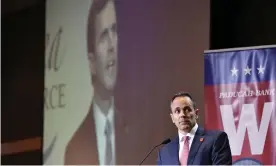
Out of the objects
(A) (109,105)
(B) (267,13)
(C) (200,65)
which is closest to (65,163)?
(A) (109,105)

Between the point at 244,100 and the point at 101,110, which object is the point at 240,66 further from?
the point at 101,110

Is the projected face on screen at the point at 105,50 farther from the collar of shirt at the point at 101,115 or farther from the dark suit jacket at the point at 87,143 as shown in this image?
the dark suit jacket at the point at 87,143

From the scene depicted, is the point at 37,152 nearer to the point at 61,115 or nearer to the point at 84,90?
the point at 61,115

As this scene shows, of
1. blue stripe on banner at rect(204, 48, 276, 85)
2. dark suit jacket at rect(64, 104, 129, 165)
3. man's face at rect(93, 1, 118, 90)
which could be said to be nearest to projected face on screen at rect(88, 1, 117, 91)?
man's face at rect(93, 1, 118, 90)

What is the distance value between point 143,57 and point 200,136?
2.61 metres

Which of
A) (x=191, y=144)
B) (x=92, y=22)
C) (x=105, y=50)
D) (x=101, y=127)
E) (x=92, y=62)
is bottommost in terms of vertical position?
(x=101, y=127)

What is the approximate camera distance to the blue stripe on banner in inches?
190

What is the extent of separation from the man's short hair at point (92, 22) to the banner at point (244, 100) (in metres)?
1.57

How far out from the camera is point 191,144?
10.2 feet

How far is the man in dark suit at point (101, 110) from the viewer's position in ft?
19.1

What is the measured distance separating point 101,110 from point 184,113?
290 cm

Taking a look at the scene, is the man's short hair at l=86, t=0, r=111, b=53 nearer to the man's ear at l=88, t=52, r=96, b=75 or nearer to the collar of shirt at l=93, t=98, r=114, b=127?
the man's ear at l=88, t=52, r=96, b=75

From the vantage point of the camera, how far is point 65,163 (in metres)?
6.25

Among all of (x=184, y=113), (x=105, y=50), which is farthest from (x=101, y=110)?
(x=184, y=113)
